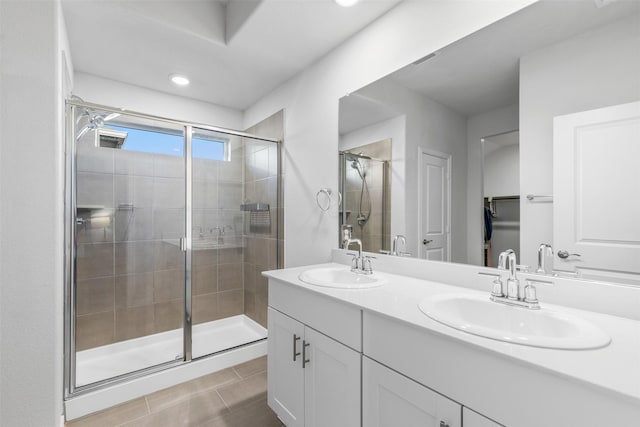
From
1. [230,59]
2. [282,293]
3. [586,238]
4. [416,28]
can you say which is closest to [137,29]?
[230,59]

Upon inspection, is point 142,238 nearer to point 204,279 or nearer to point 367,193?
point 204,279

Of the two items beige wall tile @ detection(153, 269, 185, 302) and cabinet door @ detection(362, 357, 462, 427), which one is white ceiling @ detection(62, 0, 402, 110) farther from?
cabinet door @ detection(362, 357, 462, 427)

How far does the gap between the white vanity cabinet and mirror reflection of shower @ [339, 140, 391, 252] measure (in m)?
0.66

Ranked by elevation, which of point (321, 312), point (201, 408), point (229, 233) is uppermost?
point (229, 233)

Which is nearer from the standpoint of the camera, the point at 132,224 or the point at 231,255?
the point at 132,224

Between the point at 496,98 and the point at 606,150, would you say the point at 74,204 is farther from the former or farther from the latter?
the point at 606,150

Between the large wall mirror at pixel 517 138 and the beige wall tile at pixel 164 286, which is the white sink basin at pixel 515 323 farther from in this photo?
the beige wall tile at pixel 164 286

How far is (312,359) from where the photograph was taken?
133 centimetres

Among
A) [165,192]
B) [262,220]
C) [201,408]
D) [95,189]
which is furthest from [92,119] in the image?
[201,408]

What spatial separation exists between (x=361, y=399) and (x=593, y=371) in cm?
73

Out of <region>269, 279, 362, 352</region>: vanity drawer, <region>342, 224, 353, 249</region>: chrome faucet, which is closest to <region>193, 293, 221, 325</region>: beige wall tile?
<region>269, 279, 362, 352</region>: vanity drawer

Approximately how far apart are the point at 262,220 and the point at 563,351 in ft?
7.89

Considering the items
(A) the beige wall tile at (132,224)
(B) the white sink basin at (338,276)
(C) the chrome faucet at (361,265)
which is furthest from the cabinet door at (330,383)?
(A) the beige wall tile at (132,224)

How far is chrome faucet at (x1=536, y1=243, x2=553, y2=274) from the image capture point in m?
1.12
